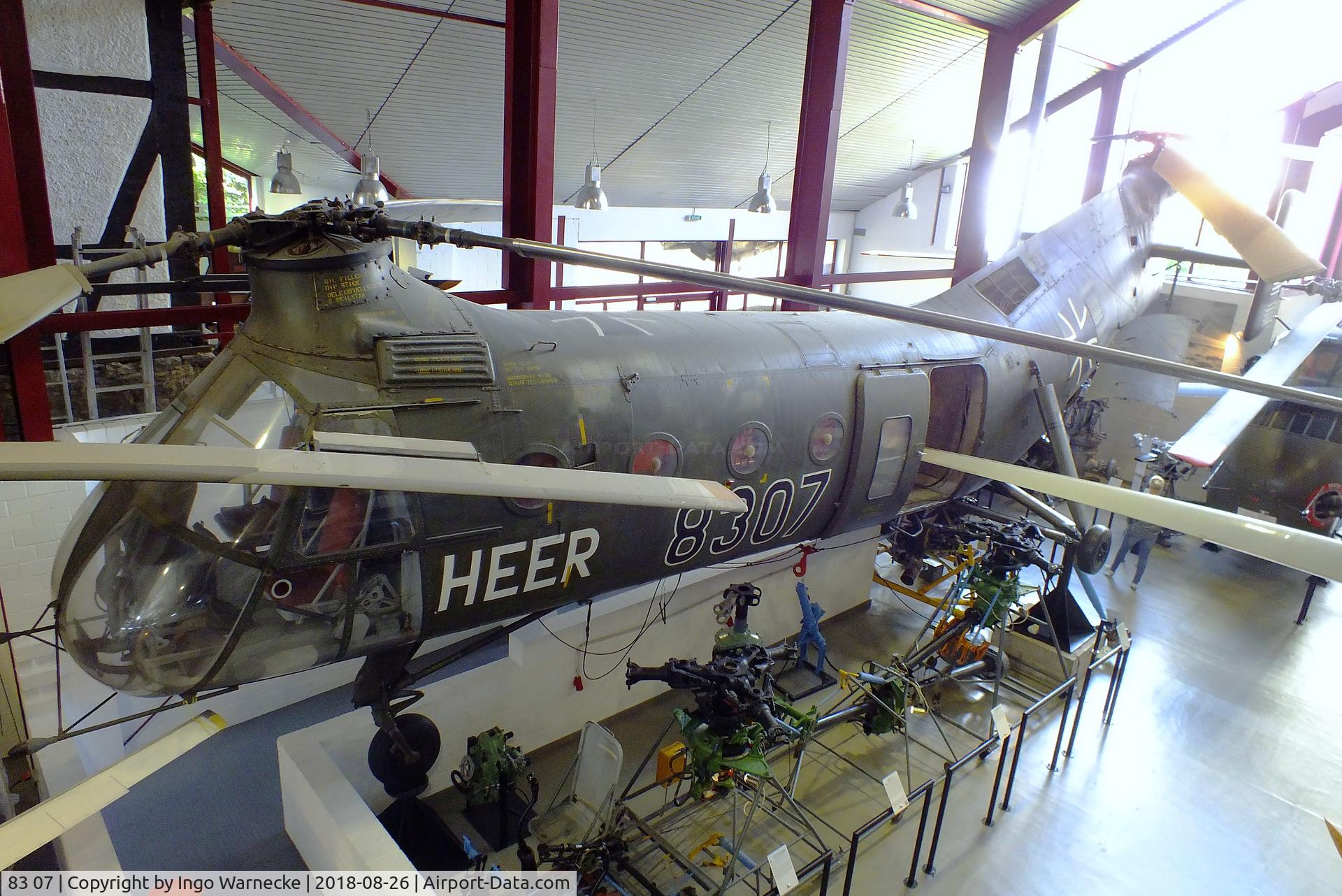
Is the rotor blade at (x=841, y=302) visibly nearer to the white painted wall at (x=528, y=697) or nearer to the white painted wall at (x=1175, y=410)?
the white painted wall at (x=528, y=697)

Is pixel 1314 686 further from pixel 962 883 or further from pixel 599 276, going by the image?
pixel 599 276


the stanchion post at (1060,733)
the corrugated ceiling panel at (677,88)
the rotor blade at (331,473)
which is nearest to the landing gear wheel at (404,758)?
the rotor blade at (331,473)

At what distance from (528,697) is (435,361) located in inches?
142

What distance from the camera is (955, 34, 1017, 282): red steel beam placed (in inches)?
498

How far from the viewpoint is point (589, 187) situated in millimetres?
14312

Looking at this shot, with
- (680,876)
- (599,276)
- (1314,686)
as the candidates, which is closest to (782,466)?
(680,876)

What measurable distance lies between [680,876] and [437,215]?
45.9 feet

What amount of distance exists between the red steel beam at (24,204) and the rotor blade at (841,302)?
3.15 metres

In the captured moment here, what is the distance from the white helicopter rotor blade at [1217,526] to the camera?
144 inches

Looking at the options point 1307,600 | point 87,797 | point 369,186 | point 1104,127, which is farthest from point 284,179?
point 1104,127

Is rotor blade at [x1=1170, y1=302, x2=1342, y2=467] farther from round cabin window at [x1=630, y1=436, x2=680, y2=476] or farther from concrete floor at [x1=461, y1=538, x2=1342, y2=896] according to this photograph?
round cabin window at [x1=630, y1=436, x2=680, y2=476]

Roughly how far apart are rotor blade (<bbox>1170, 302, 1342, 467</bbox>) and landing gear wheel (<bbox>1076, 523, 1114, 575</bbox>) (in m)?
1.01

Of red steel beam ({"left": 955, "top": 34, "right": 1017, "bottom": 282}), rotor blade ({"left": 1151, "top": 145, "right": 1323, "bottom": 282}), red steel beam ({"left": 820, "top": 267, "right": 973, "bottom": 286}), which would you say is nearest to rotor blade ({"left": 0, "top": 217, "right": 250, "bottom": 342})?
rotor blade ({"left": 1151, "top": 145, "right": 1323, "bottom": 282})

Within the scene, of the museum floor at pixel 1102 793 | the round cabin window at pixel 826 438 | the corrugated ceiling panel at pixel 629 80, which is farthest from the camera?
the corrugated ceiling panel at pixel 629 80
